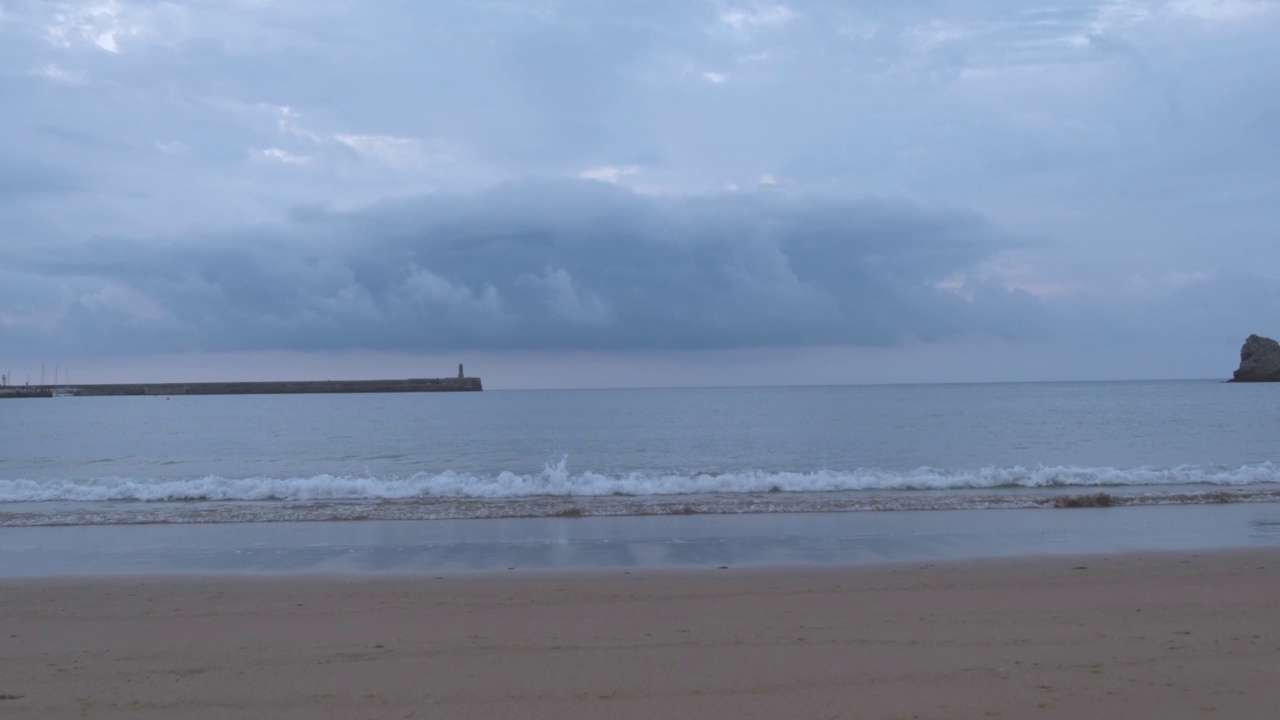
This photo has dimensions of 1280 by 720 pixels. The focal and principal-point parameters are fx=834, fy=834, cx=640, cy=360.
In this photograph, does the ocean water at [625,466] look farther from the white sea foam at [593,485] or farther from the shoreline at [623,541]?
the shoreline at [623,541]

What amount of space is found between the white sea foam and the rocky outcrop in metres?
136

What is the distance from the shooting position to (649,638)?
786 centimetres

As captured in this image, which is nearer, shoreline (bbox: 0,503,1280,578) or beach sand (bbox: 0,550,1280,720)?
beach sand (bbox: 0,550,1280,720)

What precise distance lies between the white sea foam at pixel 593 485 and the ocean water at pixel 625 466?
0.07m

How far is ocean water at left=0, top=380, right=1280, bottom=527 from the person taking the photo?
19.5 m

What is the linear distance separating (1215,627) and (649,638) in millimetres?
5471

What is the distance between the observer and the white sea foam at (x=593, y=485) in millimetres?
22172

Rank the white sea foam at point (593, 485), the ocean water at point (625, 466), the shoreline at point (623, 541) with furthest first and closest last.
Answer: the white sea foam at point (593, 485) → the ocean water at point (625, 466) → the shoreline at point (623, 541)

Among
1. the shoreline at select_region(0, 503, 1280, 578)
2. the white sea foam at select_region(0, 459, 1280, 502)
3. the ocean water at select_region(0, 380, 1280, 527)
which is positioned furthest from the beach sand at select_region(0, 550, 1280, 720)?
the white sea foam at select_region(0, 459, 1280, 502)

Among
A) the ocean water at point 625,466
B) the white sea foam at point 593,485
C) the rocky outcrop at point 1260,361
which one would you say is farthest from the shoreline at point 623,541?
the rocky outcrop at point 1260,361

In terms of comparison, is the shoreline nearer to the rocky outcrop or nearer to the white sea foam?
the white sea foam

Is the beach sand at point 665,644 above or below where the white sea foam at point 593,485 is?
above

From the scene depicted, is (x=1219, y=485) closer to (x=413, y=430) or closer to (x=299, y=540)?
(x=299, y=540)

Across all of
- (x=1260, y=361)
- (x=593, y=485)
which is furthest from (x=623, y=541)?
(x=1260, y=361)
